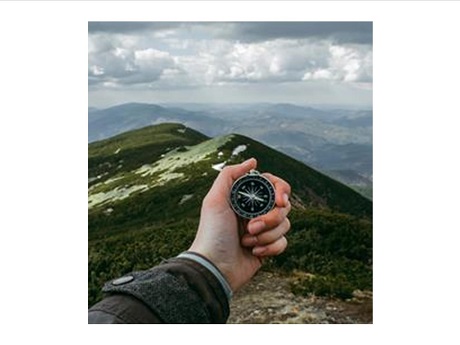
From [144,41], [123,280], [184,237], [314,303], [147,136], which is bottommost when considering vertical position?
[314,303]

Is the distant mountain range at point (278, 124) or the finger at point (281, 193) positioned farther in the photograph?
the distant mountain range at point (278, 124)

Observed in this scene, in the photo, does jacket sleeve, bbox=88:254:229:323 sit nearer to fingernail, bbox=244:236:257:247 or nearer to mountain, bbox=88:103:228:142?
fingernail, bbox=244:236:257:247

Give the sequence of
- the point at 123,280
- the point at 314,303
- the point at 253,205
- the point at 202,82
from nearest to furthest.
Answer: the point at 123,280, the point at 253,205, the point at 314,303, the point at 202,82

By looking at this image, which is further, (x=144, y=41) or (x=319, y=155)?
(x=319, y=155)

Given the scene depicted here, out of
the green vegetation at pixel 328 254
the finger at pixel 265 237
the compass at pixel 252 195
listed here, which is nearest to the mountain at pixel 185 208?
the green vegetation at pixel 328 254

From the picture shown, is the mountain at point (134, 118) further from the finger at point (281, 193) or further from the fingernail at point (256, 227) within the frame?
the fingernail at point (256, 227)
